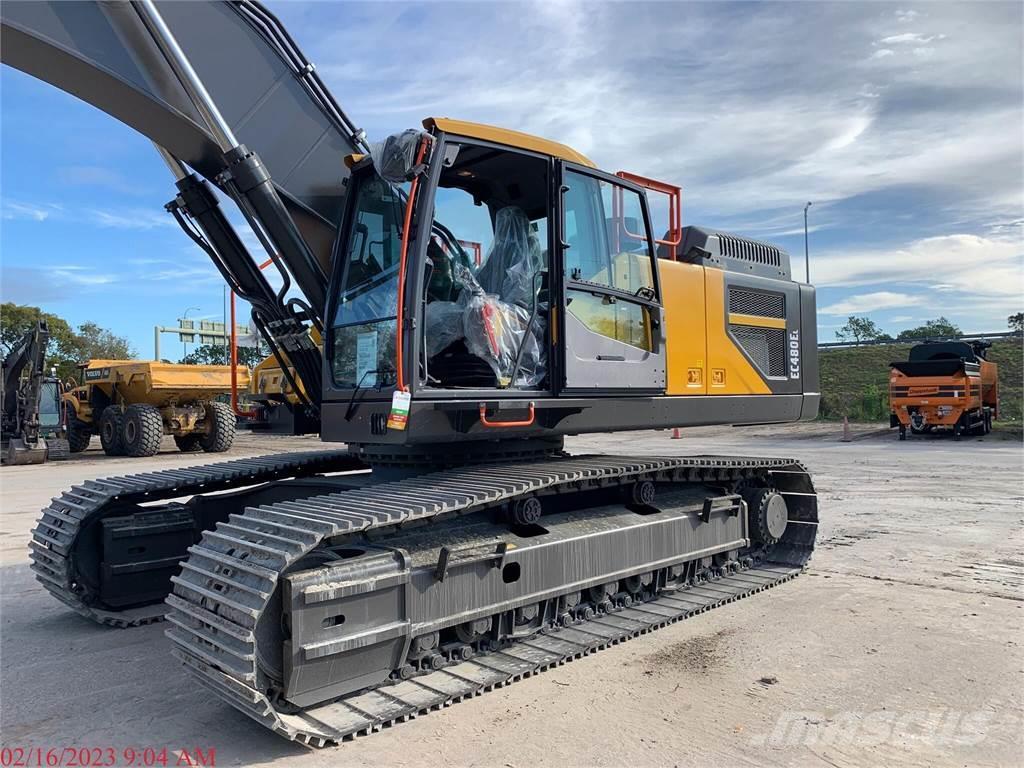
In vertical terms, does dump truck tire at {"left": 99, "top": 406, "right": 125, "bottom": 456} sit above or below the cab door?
below

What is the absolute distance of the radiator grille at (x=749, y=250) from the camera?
6.96 meters

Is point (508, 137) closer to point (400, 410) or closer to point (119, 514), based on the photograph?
point (400, 410)

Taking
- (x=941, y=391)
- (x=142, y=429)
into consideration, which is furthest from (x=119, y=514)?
(x=941, y=391)

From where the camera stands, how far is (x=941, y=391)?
21172mm

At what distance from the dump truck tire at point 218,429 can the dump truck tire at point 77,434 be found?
4062 mm

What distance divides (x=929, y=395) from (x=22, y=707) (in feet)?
71.8

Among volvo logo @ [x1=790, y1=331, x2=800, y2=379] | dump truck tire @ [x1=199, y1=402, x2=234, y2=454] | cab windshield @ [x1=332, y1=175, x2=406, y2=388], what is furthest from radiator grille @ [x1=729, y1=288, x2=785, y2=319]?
dump truck tire @ [x1=199, y1=402, x2=234, y2=454]

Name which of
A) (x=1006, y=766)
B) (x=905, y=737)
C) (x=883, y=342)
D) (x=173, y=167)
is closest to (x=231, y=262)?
(x=173, y=167)

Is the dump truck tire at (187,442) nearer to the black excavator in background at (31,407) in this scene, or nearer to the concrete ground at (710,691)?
the black excavator in background at (31,407)

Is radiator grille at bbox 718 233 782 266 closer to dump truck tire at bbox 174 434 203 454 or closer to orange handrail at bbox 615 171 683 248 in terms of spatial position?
orange handrail at bbox 615 171 683 248

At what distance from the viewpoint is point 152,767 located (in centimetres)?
356

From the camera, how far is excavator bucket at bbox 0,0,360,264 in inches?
159

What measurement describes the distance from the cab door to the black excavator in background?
18835 mm

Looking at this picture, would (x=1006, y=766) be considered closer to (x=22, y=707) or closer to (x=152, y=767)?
(x=152, y=767)
